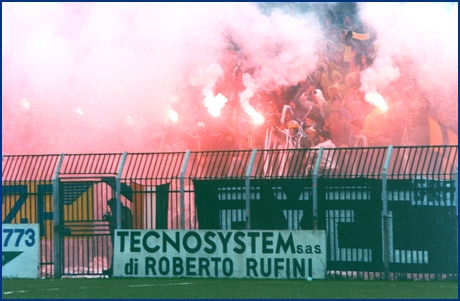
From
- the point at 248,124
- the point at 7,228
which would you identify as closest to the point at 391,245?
the point at 7,228

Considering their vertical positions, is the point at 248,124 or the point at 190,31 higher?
the point at 190,31

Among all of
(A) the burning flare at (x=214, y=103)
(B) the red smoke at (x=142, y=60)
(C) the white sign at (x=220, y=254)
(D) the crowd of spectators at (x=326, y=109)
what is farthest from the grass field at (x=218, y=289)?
(A) the burning flare at (x=214, y=103)

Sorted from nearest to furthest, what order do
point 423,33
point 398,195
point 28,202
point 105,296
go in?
point 105,296 < point 398,195 < point 28,202 < point 423,33

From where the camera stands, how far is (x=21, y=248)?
18250 mm

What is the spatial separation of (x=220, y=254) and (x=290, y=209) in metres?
1.63

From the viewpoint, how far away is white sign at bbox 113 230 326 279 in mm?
17031

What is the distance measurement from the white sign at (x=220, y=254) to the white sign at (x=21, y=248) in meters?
1.65

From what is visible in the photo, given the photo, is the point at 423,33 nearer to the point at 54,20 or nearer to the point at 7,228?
the point at 54,20

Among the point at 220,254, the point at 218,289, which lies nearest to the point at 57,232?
the point at 220,254

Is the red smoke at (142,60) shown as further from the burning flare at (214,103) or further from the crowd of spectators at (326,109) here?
the crowd of spectators at (326,109)

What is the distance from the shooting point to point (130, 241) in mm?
17766

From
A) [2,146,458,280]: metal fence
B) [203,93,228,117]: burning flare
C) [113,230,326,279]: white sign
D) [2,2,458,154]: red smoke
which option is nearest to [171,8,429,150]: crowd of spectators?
[203,93,228,117]: burning flare

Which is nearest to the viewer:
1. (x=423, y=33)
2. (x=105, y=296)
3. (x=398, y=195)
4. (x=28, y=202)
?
(x=105, y=296)

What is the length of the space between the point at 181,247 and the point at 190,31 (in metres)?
21.8
